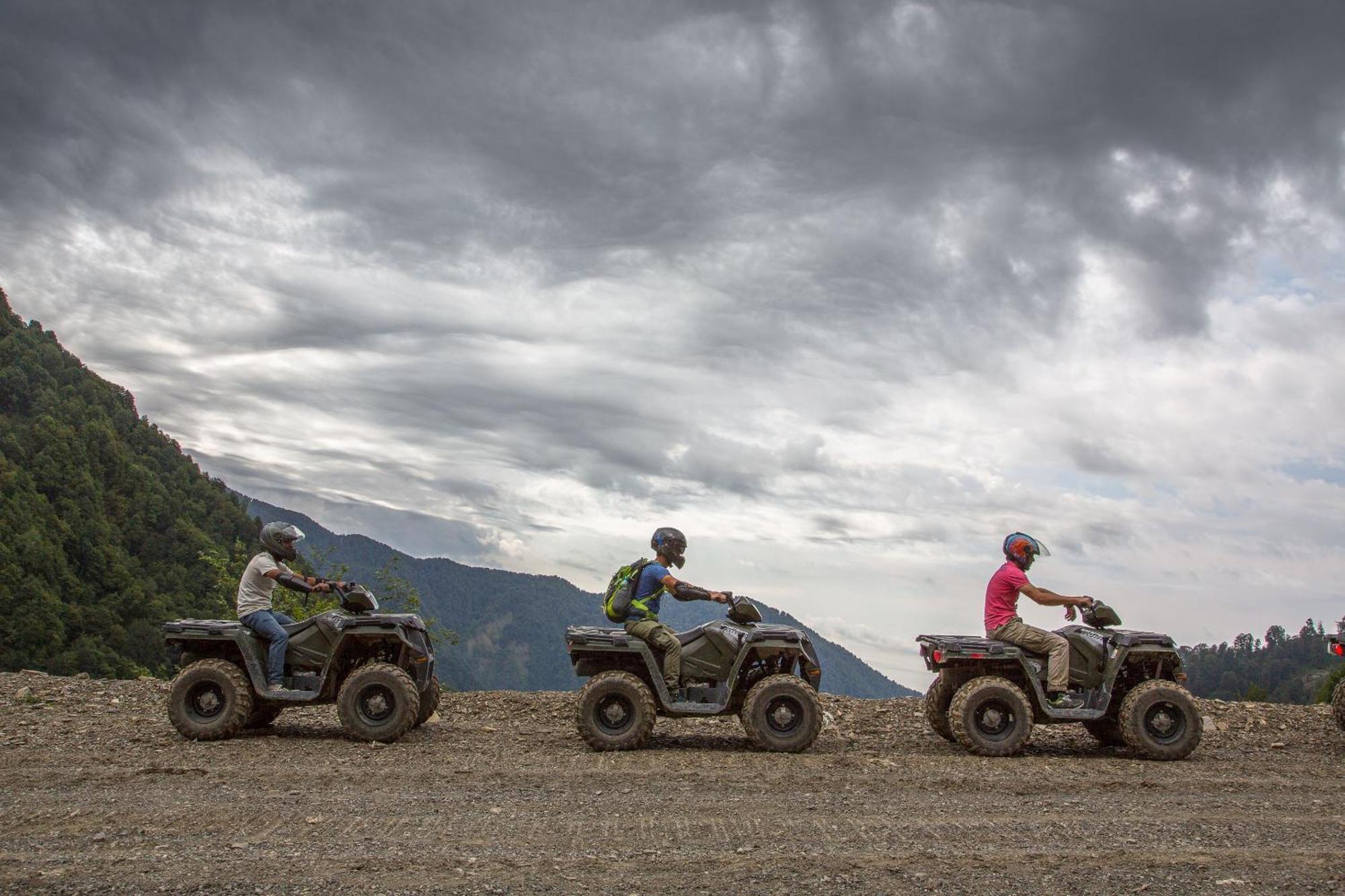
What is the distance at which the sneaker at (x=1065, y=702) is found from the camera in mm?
11648

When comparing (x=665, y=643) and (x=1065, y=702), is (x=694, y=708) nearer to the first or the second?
(x=665, y=643)

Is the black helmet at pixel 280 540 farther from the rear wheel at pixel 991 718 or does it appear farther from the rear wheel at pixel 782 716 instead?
the rear wheel at pixel 991 718

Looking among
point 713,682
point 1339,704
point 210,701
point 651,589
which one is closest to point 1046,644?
point 713,682

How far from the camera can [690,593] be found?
444 inches

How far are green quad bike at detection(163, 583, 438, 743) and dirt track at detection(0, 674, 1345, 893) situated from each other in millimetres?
330

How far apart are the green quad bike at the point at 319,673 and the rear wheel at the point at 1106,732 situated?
760 centimetres

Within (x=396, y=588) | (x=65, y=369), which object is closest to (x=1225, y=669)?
(x=396, y=588)

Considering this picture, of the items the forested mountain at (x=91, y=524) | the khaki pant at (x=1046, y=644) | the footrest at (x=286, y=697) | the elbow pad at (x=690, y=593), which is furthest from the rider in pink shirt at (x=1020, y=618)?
the forested mountain at (x=91, y=524)

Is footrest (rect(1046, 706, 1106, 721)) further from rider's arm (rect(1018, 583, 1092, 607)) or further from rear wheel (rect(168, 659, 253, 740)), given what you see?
rear wheel (rect(168, 659, 253, 740))

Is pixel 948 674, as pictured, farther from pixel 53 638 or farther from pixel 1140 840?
pixel 53 638

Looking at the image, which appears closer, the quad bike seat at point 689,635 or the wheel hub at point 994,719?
the wheel hub at point 994,719

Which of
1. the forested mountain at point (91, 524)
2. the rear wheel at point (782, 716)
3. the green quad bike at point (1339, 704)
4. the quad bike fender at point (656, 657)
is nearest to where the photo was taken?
the rear wheel at point (782, 716)

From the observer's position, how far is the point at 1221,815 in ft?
28.2

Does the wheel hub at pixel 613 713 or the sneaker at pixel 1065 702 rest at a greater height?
the sneaker at pixel 1065 702
